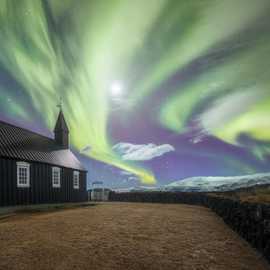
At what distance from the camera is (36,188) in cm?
1789

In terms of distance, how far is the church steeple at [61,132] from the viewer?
26.5 meters

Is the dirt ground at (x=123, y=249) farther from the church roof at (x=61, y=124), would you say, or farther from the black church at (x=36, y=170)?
the church roof at (x=61, y=124)

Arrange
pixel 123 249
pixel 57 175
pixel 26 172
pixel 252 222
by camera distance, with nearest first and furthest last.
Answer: pixel 123 249
pixel 252 222
pixel 26 172
pixel 57 175

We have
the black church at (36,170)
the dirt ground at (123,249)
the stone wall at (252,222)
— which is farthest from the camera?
the black church at (36,170)

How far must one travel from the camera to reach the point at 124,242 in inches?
274

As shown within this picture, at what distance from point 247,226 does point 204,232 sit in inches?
66.1

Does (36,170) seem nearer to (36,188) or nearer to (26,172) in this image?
(26,172)

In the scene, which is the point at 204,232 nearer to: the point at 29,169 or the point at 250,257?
the point at 250,257

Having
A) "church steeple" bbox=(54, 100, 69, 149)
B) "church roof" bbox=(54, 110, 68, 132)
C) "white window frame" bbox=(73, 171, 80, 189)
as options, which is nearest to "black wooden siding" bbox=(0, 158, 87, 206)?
"white window frame" bbox=(73, 171, 80, 189)

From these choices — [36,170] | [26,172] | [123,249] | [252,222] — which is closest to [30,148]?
[36,170]

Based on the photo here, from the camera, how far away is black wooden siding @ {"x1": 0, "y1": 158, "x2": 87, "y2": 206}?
15.3 m

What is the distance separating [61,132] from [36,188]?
9.84 m

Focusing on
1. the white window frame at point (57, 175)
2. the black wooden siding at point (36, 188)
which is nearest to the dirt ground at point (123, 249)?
the black wooden siding at point (36, 188)

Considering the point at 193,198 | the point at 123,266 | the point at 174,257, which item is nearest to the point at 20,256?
the point at 123,266
